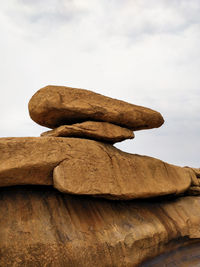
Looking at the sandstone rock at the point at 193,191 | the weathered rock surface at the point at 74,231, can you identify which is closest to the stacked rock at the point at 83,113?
the weathered rock surface at the point at 74,231

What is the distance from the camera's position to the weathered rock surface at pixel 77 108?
7938mm

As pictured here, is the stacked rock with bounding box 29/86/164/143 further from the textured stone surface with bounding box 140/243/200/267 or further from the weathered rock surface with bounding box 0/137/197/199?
the textured stone surface with bounding box 140/243/200/267

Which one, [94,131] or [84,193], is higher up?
[94,131]

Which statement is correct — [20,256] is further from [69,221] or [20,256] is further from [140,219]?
[140,219]

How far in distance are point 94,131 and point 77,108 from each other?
0.98 metres

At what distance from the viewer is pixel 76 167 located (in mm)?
6980

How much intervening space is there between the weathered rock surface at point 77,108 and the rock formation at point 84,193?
33mm

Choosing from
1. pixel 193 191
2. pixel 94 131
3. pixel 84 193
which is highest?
pixel 94 131

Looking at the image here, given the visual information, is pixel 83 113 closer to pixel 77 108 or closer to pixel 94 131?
Result: pixel 77 108

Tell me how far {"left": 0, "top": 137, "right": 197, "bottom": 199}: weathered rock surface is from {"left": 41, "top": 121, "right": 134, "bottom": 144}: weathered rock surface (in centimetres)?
34

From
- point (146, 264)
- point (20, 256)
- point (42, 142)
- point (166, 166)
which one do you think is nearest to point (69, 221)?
point (20, 256)

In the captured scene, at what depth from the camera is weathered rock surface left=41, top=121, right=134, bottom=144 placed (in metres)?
7.99

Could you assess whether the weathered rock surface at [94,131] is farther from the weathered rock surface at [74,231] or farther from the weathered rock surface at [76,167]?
the weathered rock surface at [74,231]

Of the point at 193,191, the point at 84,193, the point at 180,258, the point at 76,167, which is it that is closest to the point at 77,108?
the point at 76,167
